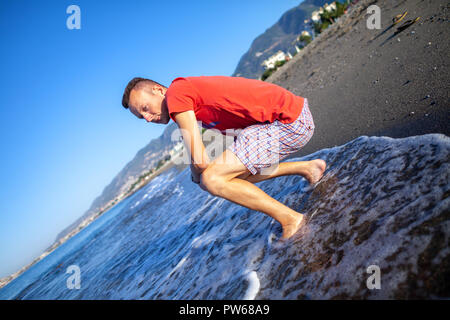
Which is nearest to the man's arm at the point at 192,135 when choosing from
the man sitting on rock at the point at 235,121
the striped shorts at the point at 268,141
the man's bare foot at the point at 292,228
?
the man sitting on rock at the point at 235,121

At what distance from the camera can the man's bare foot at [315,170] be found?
2889 millimetres

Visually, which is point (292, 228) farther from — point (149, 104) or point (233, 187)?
point (149, 104)

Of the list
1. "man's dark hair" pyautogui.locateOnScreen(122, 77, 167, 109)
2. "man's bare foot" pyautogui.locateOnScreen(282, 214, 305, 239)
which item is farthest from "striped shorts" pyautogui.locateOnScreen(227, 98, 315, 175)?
"man's dark hair" pyautogui.locateOnScreen(122, 77, 167, 109)

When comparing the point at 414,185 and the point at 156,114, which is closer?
the point at 414,185

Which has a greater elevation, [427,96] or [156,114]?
[156,114]

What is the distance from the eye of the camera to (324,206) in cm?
238

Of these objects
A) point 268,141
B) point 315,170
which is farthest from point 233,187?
point 315,170

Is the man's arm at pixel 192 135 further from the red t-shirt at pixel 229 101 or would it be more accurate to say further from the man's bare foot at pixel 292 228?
the man's bare foot at pixel 292 228

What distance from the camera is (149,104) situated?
2344mm

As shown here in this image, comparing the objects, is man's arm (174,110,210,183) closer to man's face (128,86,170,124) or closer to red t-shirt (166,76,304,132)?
red t-shirt (166,76,304,132)
